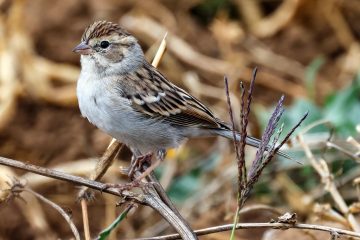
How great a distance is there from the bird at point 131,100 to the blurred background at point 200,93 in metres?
0.40

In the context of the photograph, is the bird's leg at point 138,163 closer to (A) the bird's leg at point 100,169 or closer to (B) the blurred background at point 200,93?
(A) the bird's leg at point 100,169

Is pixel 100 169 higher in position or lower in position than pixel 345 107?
lower

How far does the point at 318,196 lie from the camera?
159 inches

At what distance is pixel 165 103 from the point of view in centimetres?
330

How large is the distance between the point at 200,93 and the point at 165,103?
1.61m

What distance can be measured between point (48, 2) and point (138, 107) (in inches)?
98.1

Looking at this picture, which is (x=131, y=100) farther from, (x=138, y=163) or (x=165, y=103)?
(x=138, y=163)

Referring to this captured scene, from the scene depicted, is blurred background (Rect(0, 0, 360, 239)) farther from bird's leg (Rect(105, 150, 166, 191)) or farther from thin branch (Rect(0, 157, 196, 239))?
thin branch (Rect(0, 157, 196, 239))

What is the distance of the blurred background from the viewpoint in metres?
4.21

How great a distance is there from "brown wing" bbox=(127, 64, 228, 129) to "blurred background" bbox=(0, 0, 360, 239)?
0.43 meters

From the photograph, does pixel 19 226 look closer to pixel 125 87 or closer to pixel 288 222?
pixel 125 87

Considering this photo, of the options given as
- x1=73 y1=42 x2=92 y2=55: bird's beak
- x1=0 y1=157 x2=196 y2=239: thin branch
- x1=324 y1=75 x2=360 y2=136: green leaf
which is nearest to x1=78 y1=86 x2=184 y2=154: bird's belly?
x1=73 y1=42 x2=92 y2=55: bird's beak

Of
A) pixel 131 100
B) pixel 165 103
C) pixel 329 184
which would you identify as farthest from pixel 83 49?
pixel 329 184

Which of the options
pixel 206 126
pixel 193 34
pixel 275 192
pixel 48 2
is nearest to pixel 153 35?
pixel 193 34
